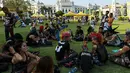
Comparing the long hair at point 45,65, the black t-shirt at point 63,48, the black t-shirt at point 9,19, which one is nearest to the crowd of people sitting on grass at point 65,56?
the black t-shirt at point 63,48

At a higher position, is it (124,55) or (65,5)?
(65,5)

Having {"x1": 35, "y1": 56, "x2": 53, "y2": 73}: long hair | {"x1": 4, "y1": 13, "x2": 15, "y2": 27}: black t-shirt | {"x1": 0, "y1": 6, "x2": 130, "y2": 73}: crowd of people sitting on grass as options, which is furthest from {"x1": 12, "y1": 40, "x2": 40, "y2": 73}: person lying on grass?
{"x1": 4, "y1": 13, "x2": 15, "y2": 27}: black t-shirt

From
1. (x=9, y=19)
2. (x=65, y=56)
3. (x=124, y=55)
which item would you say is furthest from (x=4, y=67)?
(x=9, y=19)

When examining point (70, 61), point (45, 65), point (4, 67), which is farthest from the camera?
point (70, 61)

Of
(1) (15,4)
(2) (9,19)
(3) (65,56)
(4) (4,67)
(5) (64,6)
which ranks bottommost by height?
(4) (4,67)

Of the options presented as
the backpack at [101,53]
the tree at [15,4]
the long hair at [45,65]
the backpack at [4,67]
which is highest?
the tree at [15,4]

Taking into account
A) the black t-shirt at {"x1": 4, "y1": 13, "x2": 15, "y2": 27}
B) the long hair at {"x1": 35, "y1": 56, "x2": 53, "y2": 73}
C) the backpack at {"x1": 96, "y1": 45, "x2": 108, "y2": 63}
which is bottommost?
the backpack at {"x1": 96, "y1": 45, "x2": 108, "y2": 63}

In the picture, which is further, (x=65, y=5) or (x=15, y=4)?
(x=65, y=5)

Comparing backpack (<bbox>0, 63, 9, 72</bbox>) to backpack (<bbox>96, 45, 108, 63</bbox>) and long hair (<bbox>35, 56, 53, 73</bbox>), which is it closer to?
backpack (<bbox>96, 45, 108, 63</bbox>)

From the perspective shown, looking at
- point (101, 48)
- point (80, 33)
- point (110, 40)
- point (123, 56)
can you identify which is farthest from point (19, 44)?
point (80, 33)

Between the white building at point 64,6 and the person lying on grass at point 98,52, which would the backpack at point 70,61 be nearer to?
the person lying on grass at point 98,52

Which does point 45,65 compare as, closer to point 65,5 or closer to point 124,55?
point 124,55

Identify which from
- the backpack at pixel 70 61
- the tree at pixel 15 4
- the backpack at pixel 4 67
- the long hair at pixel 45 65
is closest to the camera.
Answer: the long hair at pixel 45 65

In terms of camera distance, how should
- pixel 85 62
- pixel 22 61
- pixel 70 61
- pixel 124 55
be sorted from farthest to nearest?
pixel 70 61, pixel 124 55, pixel 85 62, pixel 22 61
